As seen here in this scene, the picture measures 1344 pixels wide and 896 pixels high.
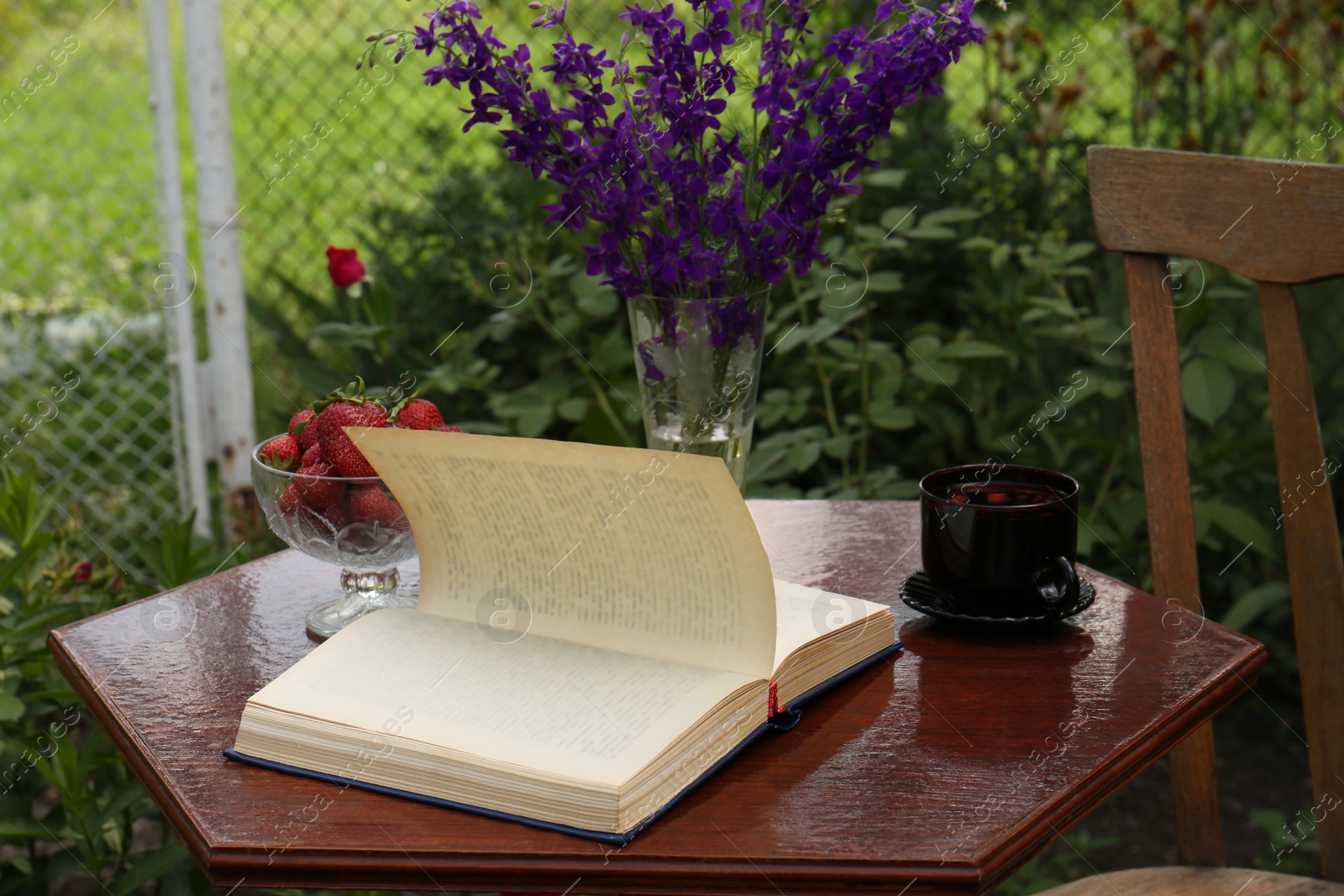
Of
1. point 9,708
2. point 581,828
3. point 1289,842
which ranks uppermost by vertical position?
point 581,828

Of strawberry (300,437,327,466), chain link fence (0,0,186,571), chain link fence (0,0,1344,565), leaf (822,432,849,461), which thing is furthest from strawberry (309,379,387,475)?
chain link fence (0,0,186,571)

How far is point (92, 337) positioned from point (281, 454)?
2442mm

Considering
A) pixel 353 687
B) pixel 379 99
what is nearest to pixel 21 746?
pixel 353 687

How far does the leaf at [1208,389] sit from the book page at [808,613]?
114 centimetres

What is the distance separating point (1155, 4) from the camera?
2.97 meters

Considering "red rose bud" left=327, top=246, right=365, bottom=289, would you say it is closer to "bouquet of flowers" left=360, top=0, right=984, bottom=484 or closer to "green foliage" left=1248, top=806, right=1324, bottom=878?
"bouquet of flowers" left=360, top=0, right=984, bottom=484

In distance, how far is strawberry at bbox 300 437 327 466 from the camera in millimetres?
968

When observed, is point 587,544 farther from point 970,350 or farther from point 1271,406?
point 970,350

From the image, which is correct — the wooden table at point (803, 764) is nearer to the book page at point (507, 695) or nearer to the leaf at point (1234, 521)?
the book page at point (507, 695)

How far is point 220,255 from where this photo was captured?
2572 millimetres

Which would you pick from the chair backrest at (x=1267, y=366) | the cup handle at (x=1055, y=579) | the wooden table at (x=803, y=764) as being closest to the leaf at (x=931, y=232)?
the chair backrest at (x=1267, y=366)

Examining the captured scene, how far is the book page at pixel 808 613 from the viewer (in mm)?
861

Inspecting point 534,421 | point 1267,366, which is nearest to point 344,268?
point 534,421

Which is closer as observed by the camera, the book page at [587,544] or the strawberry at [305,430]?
the book page at [587,544]
